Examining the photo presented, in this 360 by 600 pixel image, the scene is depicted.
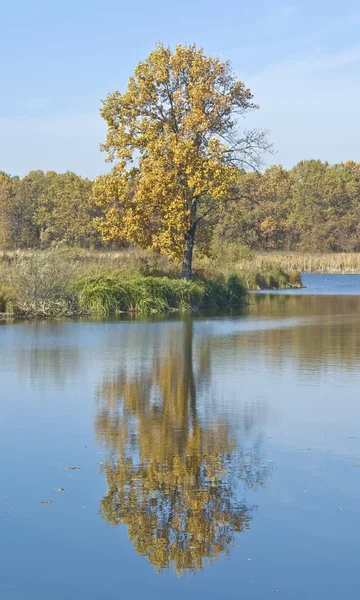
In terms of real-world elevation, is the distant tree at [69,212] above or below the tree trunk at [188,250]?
above

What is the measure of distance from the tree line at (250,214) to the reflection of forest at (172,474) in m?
57.8

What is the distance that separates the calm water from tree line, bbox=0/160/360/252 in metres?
55.1

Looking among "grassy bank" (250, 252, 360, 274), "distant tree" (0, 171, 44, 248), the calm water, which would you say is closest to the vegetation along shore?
the calm water

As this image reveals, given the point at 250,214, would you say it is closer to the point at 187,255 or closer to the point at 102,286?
the point at 187,255

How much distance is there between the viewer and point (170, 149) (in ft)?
112

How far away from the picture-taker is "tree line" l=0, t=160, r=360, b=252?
8700 centimetres

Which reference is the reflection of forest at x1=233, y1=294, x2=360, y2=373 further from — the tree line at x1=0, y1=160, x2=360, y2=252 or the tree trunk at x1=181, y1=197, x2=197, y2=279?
the tree line at x1=0, y1=160, x2=360, y2=252

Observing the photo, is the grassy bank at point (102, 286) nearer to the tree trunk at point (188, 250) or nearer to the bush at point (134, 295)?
the bush at point (134, 295)

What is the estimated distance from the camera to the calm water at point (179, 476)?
21.8 feet

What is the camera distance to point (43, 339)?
2191 centimetres

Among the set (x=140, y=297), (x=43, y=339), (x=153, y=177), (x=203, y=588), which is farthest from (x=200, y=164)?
(x=203, y=588)

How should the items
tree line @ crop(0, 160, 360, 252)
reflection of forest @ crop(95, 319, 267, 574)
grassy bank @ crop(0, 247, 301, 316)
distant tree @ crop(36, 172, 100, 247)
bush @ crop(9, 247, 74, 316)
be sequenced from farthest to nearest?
tree line @ crop(0, 160, 360, 252)
distant tree @ crop(36, 172, 100, 247)
grassy bank @ crop(0, 247, 301, 316)
bush @ crop(9, 247, 74, 316)
reflection of forest @ crop(95, 319, 267, 574)

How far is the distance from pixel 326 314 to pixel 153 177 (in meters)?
7.81

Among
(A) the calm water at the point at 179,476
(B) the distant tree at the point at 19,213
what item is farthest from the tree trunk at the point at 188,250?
(B) the distant tree at the point at 19,213
